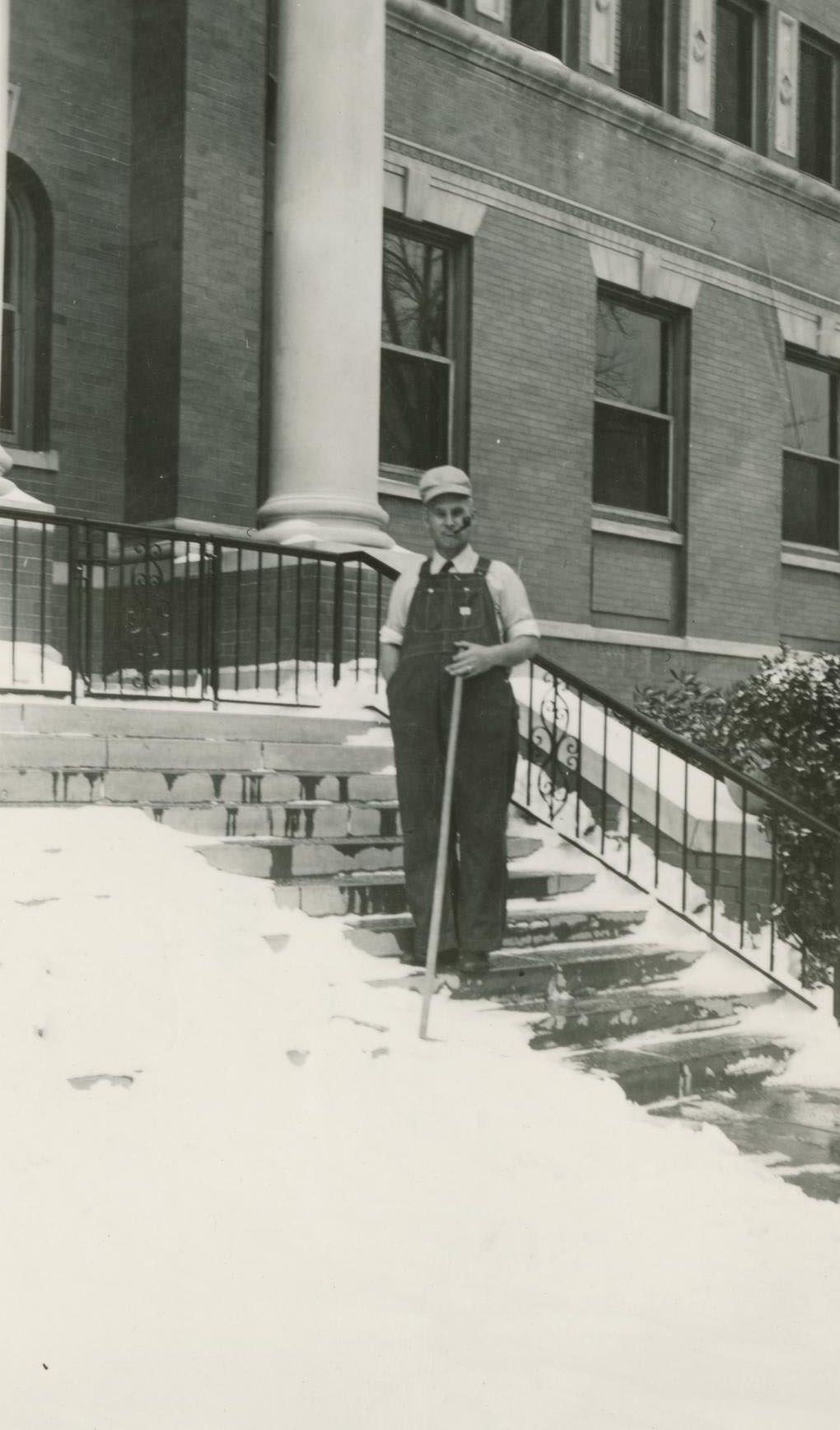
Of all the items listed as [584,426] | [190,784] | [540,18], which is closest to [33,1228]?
[190,784]

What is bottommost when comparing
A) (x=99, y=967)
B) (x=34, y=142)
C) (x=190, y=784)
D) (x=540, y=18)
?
(x=99, y=967)

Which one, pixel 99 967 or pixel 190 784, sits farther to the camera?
pixel 190 784

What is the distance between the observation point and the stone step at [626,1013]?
23.1 feet

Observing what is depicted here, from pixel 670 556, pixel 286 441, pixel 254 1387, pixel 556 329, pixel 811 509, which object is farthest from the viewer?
pixel 811 509

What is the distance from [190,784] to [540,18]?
9.54m

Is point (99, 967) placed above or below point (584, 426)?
below

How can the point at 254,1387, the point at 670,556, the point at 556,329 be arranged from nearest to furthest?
1. the point at 254,1387
2. the point at 556,329
3. the point at 670,556

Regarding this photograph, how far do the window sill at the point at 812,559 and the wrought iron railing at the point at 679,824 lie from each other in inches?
284

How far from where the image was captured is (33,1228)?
14.1 ft

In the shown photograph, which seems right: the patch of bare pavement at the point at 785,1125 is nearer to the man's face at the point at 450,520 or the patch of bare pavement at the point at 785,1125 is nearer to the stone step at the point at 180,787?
the man's face at the point at 450,520

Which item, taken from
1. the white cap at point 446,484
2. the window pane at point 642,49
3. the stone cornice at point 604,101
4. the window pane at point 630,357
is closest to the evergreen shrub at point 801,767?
the white cap at point 446,484

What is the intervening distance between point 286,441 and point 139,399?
4.43 ft

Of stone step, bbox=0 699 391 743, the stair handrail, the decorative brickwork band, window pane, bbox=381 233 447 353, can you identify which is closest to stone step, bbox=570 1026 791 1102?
the stair handrail

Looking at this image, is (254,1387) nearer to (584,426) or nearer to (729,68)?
(584,426)
